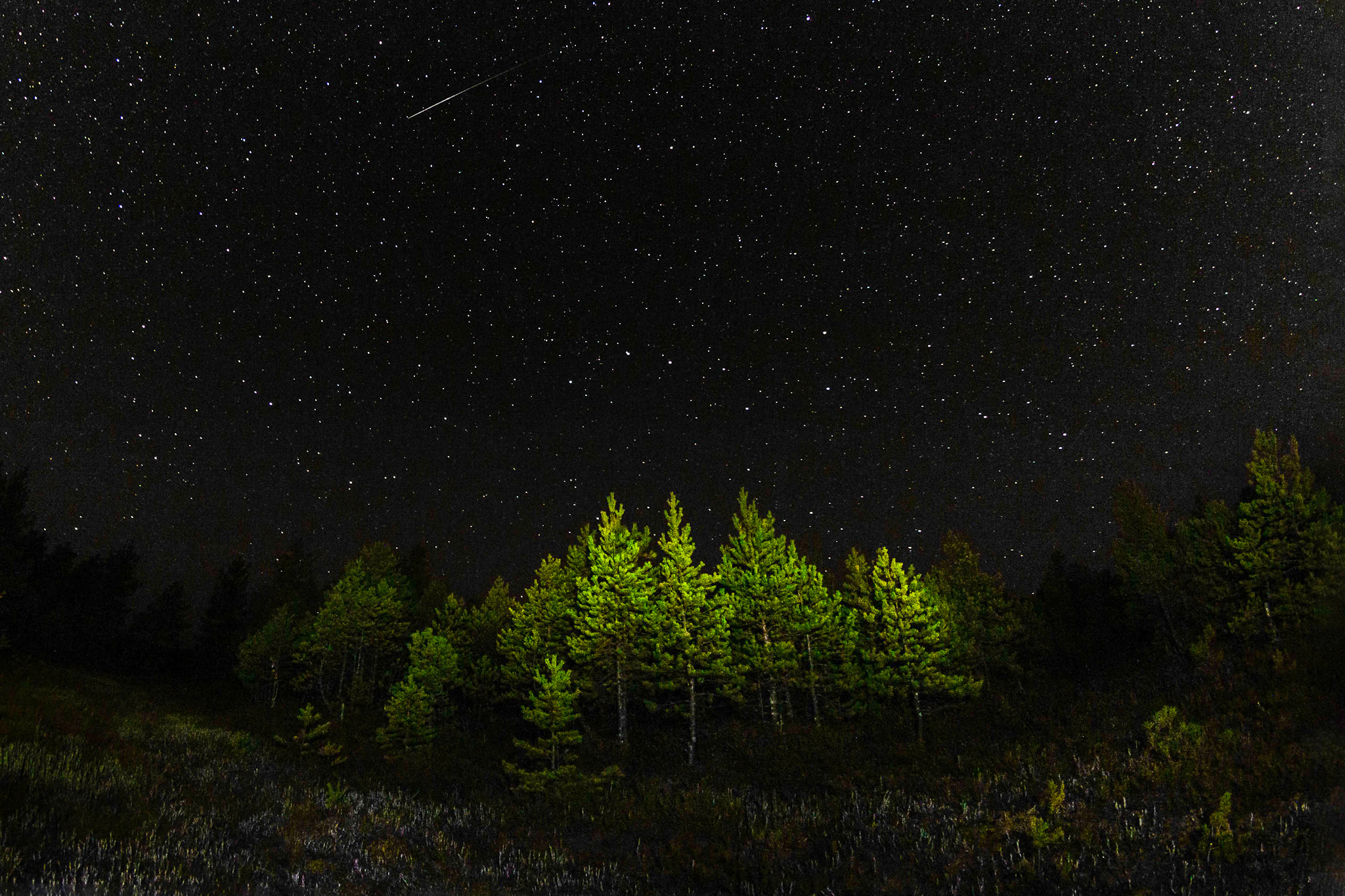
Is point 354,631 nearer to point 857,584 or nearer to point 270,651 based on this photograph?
point 270,651

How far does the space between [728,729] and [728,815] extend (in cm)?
1221

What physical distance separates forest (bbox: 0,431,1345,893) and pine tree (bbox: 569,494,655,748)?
5.2 inches

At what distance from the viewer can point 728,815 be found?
16672 mm

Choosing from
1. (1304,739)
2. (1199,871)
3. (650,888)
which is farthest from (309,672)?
(1304,739)

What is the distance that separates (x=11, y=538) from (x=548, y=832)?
40977mm

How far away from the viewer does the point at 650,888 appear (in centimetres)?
1180

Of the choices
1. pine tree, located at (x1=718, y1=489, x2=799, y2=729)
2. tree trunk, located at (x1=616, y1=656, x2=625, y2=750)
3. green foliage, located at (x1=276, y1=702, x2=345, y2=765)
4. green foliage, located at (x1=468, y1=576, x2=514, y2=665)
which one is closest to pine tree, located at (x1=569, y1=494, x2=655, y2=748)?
tree trunk, located at (x1=616, y1=656, x2=625, y2=750)

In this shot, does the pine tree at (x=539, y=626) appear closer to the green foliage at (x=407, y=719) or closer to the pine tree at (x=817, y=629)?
the green foliage at (x=407, y=719)

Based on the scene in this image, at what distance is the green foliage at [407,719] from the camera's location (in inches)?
1001

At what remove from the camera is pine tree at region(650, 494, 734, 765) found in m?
24.2

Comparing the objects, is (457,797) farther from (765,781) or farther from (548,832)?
(765,781)

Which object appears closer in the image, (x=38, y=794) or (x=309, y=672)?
(x=38, y=794)

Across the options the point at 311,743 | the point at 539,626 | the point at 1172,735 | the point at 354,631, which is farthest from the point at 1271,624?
the point at 354,631

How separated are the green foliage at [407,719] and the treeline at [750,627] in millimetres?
92
